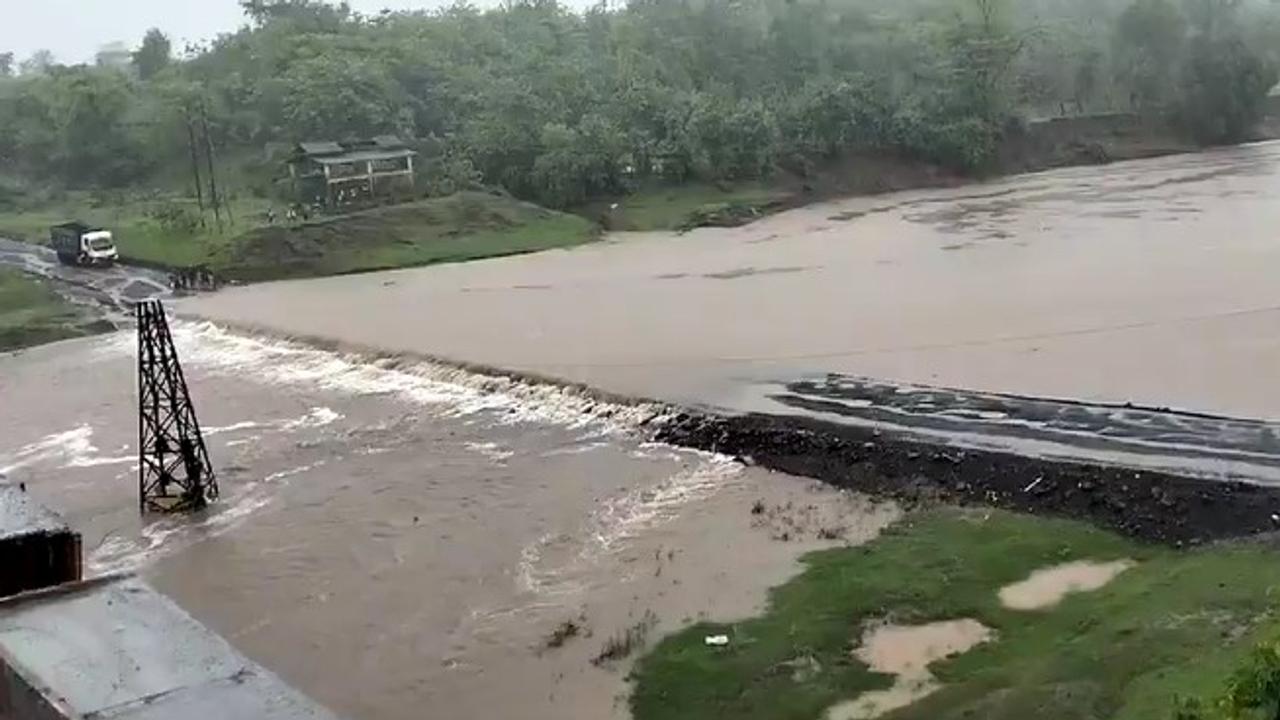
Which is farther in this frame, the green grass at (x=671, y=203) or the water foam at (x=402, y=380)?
the green grass at (x=671, y=203)

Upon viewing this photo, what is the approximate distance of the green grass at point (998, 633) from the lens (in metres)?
11.9

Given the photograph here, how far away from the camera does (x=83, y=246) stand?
47.5m

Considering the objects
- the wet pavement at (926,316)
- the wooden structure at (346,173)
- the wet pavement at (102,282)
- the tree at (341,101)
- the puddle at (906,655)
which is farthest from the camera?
the tree at (341,101)

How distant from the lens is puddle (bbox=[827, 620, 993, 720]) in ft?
41.0

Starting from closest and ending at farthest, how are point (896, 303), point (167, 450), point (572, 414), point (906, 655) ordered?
1. point (906, 655)
2. point (167, 450)
3. point (572, 414)
4. point (896, 303)

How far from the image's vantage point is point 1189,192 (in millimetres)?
49500

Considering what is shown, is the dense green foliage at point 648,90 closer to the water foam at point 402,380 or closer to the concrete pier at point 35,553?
the water foam at point 402,380

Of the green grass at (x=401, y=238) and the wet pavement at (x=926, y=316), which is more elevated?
the green grass at (x=401, y=238)

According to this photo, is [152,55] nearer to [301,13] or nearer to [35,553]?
[301,13]

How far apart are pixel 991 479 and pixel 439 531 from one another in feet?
25.0

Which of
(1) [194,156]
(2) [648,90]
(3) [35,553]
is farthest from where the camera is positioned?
(2) [648,90]

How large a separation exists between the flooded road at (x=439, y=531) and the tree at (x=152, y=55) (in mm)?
67138

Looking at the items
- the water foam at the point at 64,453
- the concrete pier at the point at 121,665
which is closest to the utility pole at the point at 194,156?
the water foam at the point at 64,453

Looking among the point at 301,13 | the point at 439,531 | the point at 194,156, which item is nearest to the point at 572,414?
the point at 439,531
